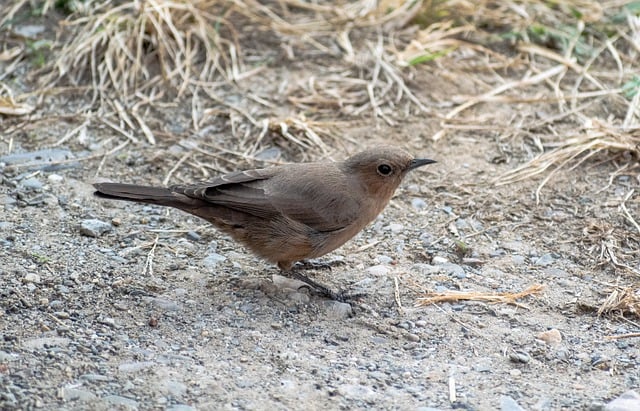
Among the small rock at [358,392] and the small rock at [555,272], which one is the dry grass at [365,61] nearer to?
the small rock at [555,272]

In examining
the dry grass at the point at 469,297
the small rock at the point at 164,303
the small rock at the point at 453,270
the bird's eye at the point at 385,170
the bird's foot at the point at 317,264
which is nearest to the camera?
the small rock at the point at 164,303

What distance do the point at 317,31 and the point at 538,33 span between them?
2081 millimetres

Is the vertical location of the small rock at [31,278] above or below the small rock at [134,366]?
below

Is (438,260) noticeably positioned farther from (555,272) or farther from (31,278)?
(31,278)

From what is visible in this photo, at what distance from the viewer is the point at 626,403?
171 inches

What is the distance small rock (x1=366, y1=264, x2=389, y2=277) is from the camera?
19.1ft

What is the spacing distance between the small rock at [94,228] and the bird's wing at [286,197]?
2.58 feet

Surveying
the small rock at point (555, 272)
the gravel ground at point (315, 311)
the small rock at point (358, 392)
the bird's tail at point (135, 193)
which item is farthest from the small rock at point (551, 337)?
the bird's tail at point (135, 193)

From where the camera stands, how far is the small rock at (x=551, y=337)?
5043 millimetres

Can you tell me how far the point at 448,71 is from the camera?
832 centimetres

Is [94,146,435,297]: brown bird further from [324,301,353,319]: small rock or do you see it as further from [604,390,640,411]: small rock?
[604,390,640,411]: small rock

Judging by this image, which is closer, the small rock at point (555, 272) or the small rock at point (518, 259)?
the small rock at point (555, 272)

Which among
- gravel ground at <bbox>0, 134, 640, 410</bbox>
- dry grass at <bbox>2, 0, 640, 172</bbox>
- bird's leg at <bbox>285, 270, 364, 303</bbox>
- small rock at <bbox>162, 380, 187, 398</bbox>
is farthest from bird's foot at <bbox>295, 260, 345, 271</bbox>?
small rock at <bbox>162, 380, 187, 398</bbox>

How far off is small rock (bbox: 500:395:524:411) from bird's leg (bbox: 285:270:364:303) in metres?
1.28
